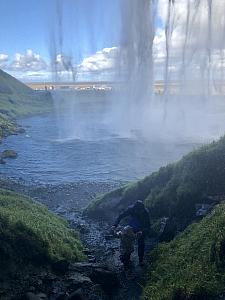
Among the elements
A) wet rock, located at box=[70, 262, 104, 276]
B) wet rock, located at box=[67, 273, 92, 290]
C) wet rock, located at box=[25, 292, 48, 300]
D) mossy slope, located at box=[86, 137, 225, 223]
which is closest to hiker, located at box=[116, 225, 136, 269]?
wet rock, located at box=[70, 262, 104, 276]

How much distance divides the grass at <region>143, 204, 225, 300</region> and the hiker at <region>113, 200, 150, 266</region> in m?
0.78

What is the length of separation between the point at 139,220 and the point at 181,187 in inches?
218

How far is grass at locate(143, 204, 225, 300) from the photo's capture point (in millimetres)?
13273

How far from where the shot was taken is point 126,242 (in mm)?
17328

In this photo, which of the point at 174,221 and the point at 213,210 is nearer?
the point at 213,210

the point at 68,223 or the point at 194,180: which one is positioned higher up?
the point at 194,180

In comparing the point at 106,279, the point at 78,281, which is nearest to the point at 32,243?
the point at 78,281

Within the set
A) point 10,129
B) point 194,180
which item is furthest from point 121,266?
point 10,129

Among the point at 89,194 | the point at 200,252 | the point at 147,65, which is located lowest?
the point at 89,194

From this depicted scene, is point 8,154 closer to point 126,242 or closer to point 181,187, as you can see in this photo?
point 181,187

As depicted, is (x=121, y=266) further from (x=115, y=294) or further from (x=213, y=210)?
(x=213, y=210)

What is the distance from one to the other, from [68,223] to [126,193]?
4.35 m

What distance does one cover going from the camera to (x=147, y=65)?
326 ft

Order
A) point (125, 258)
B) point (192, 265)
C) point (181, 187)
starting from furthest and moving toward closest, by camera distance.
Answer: point (181, 187) < point (125, 258) < point (192, 265)
